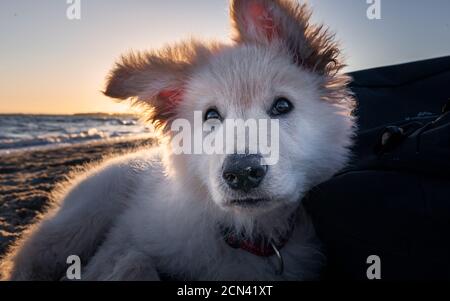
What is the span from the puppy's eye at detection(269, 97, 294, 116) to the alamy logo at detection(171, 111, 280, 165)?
0.27 feet

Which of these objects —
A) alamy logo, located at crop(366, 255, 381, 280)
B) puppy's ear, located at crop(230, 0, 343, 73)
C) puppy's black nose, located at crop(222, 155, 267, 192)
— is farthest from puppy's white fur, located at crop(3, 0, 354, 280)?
alamy logo, located at crop(366, 255, 381, 280)

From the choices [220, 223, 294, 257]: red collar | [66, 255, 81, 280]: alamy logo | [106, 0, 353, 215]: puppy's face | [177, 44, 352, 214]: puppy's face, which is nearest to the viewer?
[177, 44, 352, 214]: puppy's face

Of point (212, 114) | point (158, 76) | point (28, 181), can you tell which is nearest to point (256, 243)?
point (212, 114)

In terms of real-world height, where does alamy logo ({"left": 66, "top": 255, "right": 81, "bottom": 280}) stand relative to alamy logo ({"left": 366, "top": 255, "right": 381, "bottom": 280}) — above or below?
below

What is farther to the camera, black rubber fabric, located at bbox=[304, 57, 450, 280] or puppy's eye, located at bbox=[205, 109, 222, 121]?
puppy's eye, located at bbox=[205, 109, 222, 121]

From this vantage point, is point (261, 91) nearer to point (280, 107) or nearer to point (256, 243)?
point (280, 107)

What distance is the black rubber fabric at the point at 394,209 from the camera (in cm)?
172

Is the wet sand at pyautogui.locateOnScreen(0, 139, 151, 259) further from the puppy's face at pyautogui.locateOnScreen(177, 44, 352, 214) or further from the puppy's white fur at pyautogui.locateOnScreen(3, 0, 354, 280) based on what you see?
the puppy's face at pyautogui.locateOnScreen(177, 44, 352, 214)

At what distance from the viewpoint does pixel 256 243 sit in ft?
7.88

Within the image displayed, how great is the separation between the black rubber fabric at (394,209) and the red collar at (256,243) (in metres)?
0.25

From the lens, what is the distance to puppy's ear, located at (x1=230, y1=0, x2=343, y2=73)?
2.43 m
